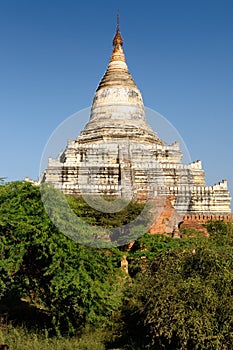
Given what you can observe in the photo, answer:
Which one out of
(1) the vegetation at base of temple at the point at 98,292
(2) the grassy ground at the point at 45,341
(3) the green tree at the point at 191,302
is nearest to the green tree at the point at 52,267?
(1) the vegetation at base of temple at the point at 98,292

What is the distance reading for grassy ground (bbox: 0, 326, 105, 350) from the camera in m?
11.2

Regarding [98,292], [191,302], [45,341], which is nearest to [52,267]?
[98,292]

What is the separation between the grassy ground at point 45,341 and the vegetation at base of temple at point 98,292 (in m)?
0.02

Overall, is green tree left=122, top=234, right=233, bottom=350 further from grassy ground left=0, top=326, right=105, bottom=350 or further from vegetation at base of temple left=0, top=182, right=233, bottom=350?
grassy ground left=0, top=326, right=105, bottom=350

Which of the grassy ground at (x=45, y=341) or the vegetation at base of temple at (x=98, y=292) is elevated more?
the vegetation at base of temple at (x=98, y=292)

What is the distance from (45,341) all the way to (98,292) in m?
1.67

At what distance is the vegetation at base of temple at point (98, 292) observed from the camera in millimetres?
9680

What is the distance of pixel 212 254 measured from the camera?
34.7ft

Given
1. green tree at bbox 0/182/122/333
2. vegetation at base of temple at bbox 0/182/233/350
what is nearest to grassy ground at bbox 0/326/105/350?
vegetation at base of temple at bbox 0/182/233/350

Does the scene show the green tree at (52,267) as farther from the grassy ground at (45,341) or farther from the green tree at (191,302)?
the green tree at (191,302)

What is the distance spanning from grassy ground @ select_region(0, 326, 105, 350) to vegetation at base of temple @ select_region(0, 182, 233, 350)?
0.02 meters

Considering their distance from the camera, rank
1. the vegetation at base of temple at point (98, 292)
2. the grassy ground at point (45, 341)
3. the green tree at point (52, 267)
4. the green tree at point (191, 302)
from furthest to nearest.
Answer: the green tree at point (52, 267) < the grassy ground at point (45, 341) < the vegetation at base of temple at point (98, 292) < the green tree at point (191, 302)

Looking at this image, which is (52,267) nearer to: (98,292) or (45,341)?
(98,292)

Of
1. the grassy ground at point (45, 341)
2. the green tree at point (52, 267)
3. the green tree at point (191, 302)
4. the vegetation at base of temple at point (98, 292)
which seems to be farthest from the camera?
the green tree at point (52, 267)
